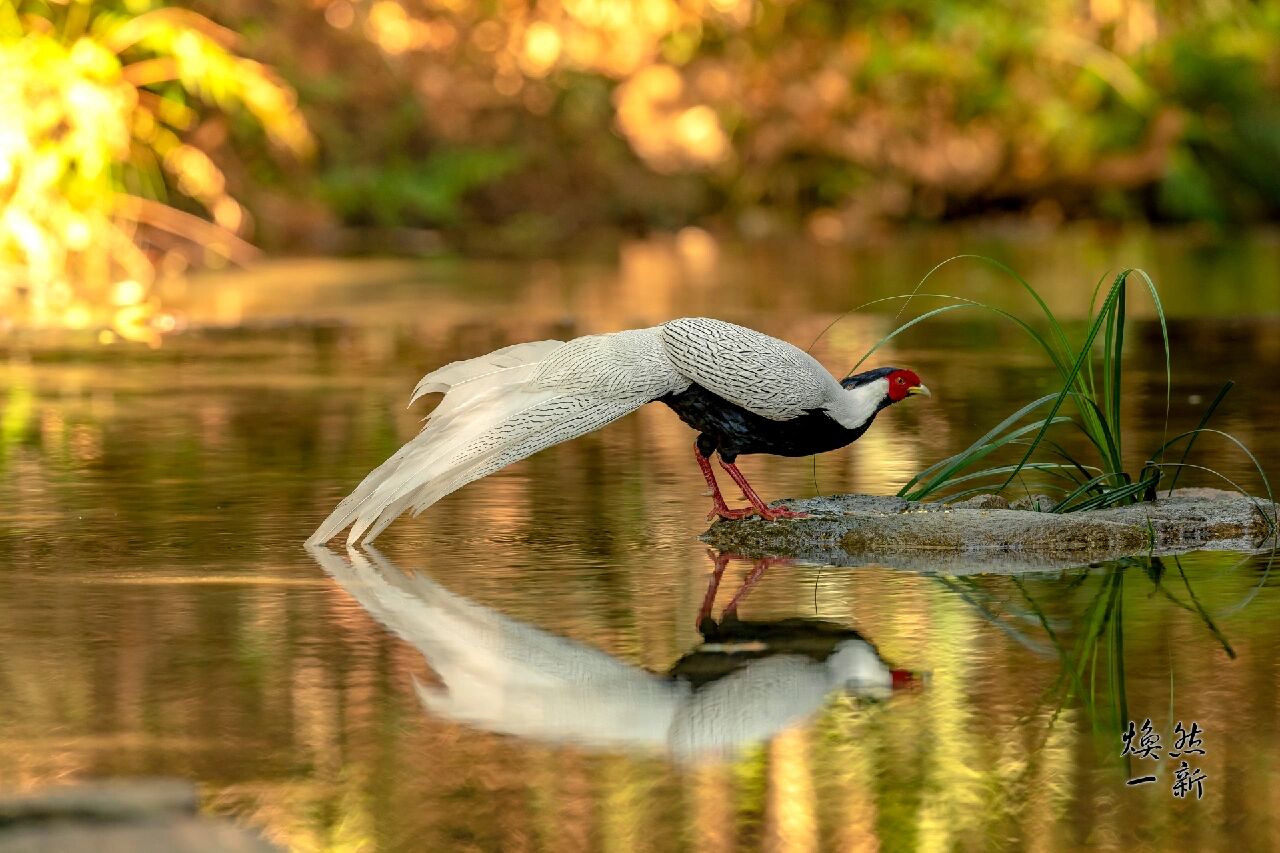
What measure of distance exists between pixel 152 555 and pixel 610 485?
2.27 m

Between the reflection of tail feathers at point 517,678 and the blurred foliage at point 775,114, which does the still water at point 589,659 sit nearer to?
the reflection of tail feathers at point 517,678

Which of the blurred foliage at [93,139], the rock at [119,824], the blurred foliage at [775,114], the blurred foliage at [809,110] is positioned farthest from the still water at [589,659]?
the blurred foliage at [809,110]

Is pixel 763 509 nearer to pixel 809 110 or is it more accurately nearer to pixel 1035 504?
pixel 1035 504

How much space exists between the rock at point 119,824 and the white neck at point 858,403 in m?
3.48

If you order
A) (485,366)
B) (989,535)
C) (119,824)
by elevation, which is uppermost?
(485,366)

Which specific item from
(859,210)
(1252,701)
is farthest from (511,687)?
(859,210)

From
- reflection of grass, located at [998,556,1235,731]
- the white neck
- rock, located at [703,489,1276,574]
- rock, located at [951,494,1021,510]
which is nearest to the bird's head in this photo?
the white neck

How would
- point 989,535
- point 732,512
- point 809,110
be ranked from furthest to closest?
point 809,110 → point 732,512 → point 989,535

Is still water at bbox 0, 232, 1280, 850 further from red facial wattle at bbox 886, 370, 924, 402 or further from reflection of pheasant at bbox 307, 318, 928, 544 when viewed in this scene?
red facial wattle at bbox 886, 370, 924, 402

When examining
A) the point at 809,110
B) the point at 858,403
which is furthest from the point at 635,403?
the point at 809,110

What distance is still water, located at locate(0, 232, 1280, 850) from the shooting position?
15.8 feet

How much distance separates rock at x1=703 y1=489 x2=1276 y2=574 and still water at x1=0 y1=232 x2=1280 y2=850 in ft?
0.68

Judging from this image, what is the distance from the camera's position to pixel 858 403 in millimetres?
7930

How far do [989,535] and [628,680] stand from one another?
2170mm
